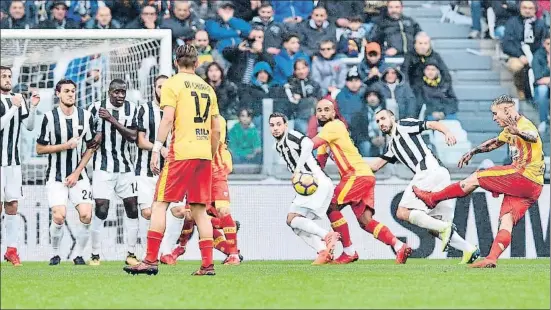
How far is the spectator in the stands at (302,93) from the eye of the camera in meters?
15.4

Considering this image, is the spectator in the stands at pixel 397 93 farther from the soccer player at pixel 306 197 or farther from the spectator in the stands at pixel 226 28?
the soccer player at pixel 306 197

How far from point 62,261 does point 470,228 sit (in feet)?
16.3

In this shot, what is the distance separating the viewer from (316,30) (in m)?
17.8

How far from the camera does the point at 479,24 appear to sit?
1897 centimetres

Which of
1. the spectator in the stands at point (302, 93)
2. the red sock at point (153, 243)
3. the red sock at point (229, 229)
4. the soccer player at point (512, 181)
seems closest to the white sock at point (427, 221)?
the soccer player at point (512, 181)

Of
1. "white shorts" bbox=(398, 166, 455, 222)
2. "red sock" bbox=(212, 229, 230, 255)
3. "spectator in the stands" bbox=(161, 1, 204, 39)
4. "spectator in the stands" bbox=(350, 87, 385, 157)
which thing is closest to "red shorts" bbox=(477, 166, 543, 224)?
"white shorts" bbox=(398, 166, 455, 222)

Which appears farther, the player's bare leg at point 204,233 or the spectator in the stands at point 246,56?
the spectator in the stands at point 246,56

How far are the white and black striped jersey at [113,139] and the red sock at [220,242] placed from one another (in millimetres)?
1146

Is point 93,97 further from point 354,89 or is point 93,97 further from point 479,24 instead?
point 479,24

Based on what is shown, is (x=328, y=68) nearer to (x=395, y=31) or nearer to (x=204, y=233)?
(x=395, y=31)

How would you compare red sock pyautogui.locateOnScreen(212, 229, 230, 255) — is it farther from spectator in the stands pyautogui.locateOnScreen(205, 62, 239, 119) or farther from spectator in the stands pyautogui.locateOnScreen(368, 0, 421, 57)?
spectator in the stands pyautogui.locateOnScreen(368, 0, 421, 57)

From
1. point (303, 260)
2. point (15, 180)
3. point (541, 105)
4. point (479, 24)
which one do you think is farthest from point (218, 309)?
point (479, 24)

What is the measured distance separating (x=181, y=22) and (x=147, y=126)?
4.58 meters

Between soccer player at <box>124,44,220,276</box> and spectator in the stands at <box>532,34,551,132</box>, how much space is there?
6.82 metres
